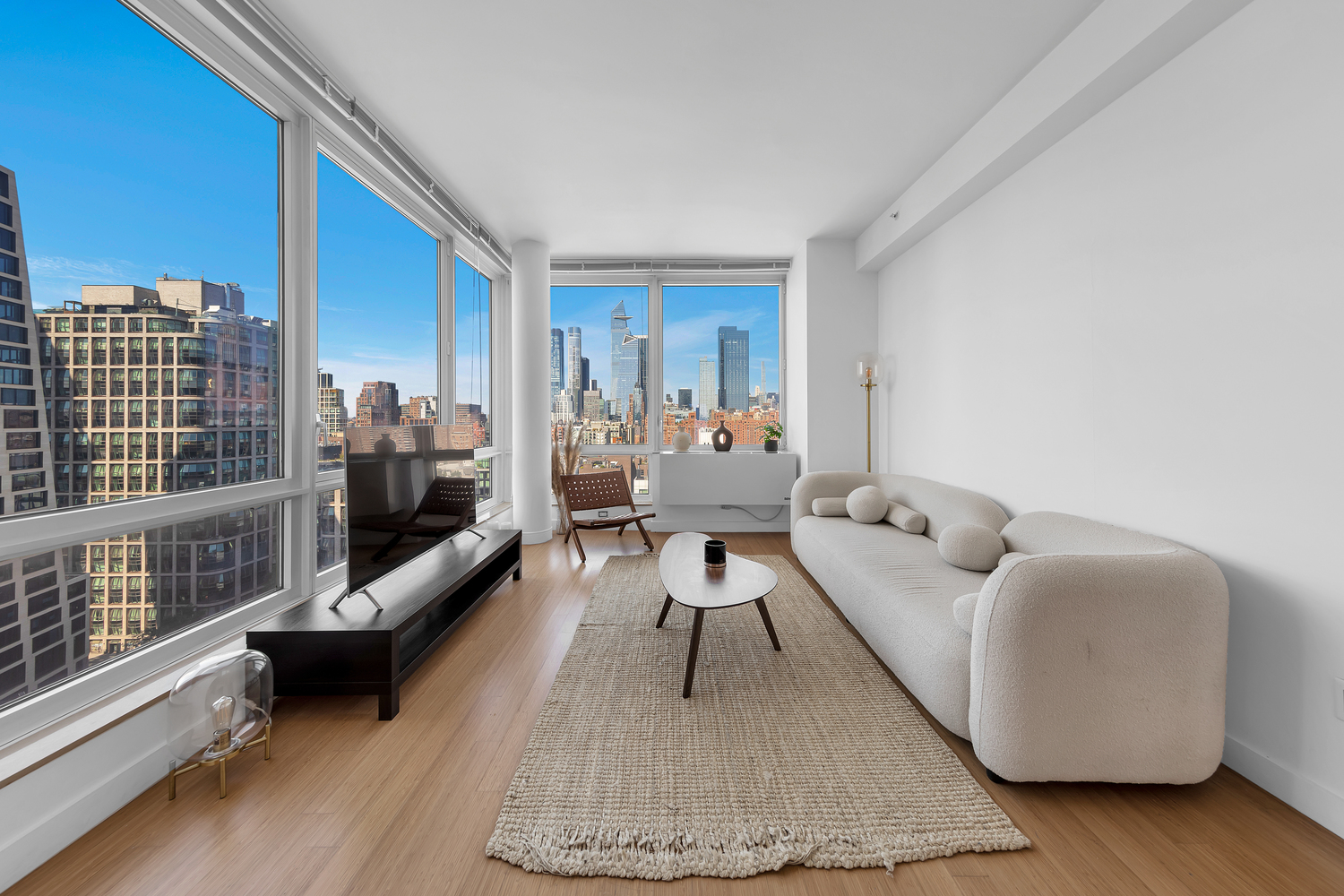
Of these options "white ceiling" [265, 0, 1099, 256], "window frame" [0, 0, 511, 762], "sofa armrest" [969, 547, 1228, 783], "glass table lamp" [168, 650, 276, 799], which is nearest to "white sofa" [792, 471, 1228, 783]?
"sofa armrest" [969, 547, 1228, 783]

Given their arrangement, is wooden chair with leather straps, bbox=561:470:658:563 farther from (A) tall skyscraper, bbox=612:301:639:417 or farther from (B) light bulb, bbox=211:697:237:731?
(B) light bulb, bbox=211:697:237:731

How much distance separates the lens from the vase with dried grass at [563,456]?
537cm

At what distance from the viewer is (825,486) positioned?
4359 millimetres

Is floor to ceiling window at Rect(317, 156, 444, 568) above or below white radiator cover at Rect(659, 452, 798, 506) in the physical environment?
above

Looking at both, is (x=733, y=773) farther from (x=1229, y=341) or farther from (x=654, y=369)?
(x=654, y=369)

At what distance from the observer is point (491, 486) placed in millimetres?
5516

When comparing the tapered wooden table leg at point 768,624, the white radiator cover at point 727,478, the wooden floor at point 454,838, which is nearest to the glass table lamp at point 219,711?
the wooden floor at point 454,838

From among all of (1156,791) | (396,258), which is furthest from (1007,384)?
(396,258)

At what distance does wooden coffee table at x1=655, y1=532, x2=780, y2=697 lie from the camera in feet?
7.34

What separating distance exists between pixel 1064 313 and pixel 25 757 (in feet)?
13.4

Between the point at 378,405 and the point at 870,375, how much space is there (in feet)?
12.8

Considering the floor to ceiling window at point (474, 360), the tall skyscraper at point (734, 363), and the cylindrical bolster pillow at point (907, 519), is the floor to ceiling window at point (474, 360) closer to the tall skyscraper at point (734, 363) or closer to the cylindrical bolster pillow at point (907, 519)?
the tall skyscraper at point (734, 363)

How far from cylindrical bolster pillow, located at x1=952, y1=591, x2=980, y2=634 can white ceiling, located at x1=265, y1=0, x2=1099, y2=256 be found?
2.33m

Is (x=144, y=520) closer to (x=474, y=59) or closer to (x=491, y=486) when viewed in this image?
(x=474, y=59)
